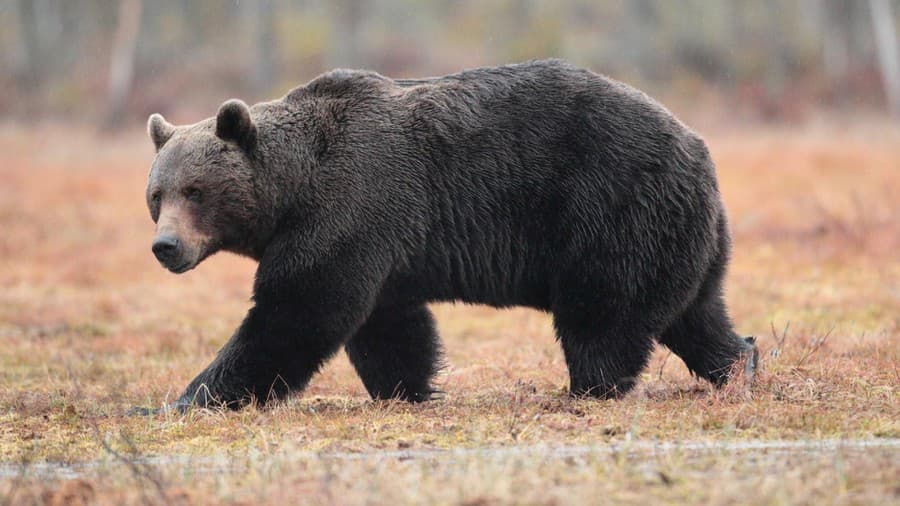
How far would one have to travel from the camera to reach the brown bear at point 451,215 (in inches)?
282

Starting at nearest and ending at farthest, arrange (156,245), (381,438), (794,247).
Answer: (381,438), (156,245), (794,247)

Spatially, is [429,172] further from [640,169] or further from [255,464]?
[255,464]

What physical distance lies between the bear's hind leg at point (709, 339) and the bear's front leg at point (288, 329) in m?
2.07

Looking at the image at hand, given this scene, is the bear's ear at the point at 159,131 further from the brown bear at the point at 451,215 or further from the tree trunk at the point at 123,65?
the tree trunk at the point at 123,65

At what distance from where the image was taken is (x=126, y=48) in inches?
1483

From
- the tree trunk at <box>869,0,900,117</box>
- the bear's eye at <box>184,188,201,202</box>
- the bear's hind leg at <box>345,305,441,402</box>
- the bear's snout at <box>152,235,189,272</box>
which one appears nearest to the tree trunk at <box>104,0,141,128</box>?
the tree trunk at <box>869,0,900,117</box>

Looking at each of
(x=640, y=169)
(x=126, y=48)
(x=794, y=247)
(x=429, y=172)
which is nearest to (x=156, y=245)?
(x=429, y=172)

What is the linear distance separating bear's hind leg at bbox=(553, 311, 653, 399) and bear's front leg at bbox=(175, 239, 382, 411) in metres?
1.31

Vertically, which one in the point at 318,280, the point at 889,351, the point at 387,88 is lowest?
the point at 889,351

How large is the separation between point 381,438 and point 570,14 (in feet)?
161

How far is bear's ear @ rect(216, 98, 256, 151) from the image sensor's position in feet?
23.8

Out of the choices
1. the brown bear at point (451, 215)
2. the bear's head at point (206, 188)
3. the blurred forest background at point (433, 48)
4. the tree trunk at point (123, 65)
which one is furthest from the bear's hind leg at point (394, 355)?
the tree trunk at point (123, 65)

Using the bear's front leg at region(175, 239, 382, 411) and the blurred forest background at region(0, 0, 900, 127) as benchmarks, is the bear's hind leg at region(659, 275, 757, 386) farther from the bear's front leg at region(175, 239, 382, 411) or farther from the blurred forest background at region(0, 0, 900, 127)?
the blurred forest background at region(0, 0, 900, 127)

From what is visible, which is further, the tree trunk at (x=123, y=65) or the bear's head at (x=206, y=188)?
the tree trunk at (x=123, y=65)
